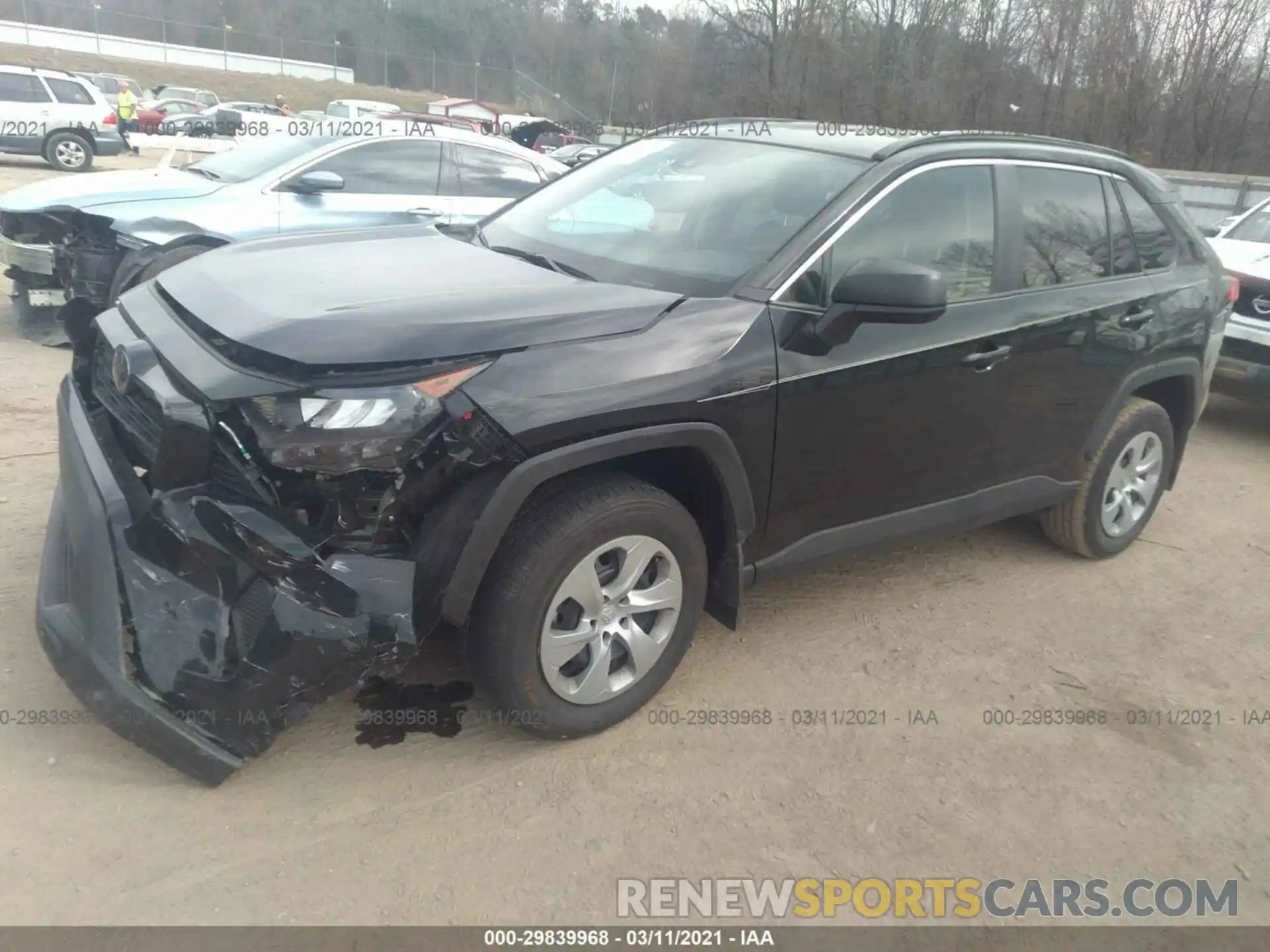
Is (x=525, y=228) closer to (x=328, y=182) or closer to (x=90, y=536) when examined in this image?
(x=90, y=536)

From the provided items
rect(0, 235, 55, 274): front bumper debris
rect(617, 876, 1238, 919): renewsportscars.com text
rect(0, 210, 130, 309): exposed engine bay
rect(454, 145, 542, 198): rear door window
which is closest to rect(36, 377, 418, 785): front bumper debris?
rect(617, 876, 1238, 919): renewsportscars.com text

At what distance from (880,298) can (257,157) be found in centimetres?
582

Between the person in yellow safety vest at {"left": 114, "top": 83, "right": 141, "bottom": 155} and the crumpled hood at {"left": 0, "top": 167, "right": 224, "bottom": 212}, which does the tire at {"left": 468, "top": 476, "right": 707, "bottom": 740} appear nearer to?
the crumpled hood at {"left": 0, "top": 167, "right": 224, "bottom": 212}

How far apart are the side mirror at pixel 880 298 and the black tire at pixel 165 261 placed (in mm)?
4023

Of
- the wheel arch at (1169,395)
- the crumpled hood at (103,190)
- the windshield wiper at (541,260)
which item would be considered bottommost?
the wheel arch at (1169,395)

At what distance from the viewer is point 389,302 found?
109 inches

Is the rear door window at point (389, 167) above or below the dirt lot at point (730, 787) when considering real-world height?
above

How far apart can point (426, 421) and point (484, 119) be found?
2432cm

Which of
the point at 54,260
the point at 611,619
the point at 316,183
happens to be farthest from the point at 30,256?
the point at 611,619

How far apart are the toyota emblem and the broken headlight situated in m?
0.59

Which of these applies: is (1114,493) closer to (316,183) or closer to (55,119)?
(316,183)

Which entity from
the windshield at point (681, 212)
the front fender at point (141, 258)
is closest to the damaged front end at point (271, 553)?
the windshield at point (681, 212)

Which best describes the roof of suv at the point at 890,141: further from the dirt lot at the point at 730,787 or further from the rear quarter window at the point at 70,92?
the rear quarter window at the point at 70,92

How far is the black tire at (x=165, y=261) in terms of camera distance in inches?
225
